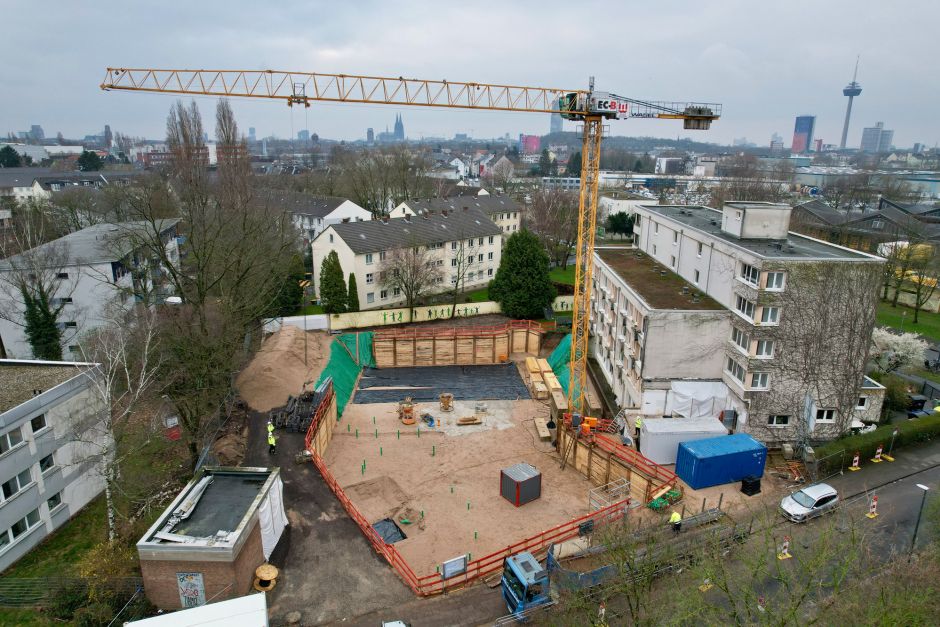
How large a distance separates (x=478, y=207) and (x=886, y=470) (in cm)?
5381

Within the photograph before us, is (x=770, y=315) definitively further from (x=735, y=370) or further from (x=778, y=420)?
(x=778, y=420)

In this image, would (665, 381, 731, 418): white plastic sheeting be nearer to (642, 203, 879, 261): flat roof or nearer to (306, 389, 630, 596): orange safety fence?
(642, 203, 879, 261): flat roof

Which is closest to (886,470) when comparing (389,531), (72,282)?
(389,531)

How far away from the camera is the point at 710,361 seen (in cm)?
3088

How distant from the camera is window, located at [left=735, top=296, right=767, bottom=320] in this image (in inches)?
1126

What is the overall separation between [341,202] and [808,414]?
54.8 meters

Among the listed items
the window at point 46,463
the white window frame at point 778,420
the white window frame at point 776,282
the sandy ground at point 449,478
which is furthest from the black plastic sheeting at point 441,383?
the window at point 46,463

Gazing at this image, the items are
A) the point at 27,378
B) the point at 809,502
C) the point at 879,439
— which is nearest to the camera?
the point at 809,502

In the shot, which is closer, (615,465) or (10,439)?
(10,439)

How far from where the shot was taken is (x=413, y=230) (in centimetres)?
5647

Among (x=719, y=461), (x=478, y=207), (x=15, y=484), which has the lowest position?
(x=719, y=461)

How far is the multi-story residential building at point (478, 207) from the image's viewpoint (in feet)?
225

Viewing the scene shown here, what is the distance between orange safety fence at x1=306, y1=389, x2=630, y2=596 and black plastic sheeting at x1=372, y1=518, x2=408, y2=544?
8.25ft

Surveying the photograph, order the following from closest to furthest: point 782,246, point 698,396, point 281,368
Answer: point 698,396 < point 782,246 < point 281,368
